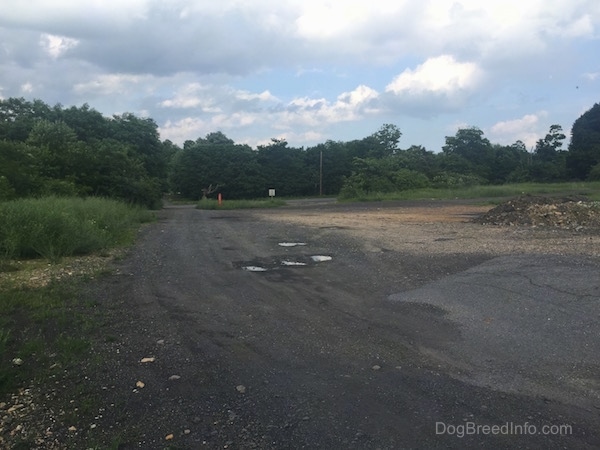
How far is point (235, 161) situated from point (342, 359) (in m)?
83.4

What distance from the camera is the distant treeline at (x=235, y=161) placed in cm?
3194

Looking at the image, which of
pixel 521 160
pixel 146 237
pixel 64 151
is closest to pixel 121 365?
pixel 146 237

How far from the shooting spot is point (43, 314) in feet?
24.8

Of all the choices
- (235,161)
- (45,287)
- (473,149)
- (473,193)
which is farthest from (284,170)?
(45,287)

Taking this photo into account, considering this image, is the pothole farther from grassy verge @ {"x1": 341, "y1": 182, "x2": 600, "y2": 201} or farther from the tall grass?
grassy verge @ {"x1": 341, "y1": 182, "x2": 600, "y2": 201}

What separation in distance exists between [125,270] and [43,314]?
423 cm

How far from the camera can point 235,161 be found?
287 feet

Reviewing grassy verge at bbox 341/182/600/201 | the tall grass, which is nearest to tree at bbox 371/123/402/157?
grassy verge at bbox 341/182/600/201

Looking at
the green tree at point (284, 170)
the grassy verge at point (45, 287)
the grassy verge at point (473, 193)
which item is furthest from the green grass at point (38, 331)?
the green tree at point (284, 170)

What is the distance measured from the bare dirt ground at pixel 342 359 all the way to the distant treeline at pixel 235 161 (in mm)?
18455

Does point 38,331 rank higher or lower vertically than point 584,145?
lower

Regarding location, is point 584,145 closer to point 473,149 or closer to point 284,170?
point 473,149

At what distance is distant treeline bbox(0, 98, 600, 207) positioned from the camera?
31938 millimetres

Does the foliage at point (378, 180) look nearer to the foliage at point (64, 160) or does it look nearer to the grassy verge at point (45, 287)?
the foliage at point (64, 160)
